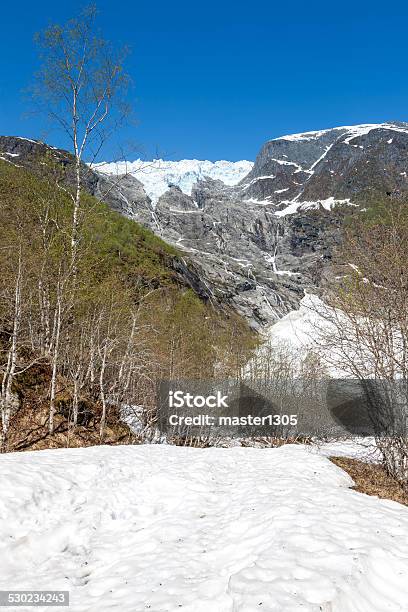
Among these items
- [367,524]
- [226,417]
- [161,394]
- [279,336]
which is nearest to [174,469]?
[367,524]

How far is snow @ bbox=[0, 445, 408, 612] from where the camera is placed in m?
4.64

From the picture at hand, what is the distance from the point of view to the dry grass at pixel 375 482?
10532mm

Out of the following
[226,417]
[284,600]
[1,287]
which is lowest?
[226,417]

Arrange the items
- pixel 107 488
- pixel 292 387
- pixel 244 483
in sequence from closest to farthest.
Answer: pixel 107 488 < pixel 244 483 < pixel 292 387

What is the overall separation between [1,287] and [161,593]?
13969 mm

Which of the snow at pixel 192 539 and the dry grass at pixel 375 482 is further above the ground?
the snow at pixel 192 539

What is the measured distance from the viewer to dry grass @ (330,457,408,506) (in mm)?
10532

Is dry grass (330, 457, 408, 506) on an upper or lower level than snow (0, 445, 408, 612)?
lower

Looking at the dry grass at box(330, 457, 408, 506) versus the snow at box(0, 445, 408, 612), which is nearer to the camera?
the snow at box(0, 445, 408, 612)

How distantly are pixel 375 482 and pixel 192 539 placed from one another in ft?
25.5

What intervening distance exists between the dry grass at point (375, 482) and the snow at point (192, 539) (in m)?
1.22

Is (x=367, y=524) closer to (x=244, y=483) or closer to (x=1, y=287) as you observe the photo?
(x=244, y=483)

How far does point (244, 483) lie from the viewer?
32.6 ft

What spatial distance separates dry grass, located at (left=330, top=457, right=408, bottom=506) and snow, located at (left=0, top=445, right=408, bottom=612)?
4.01ft
